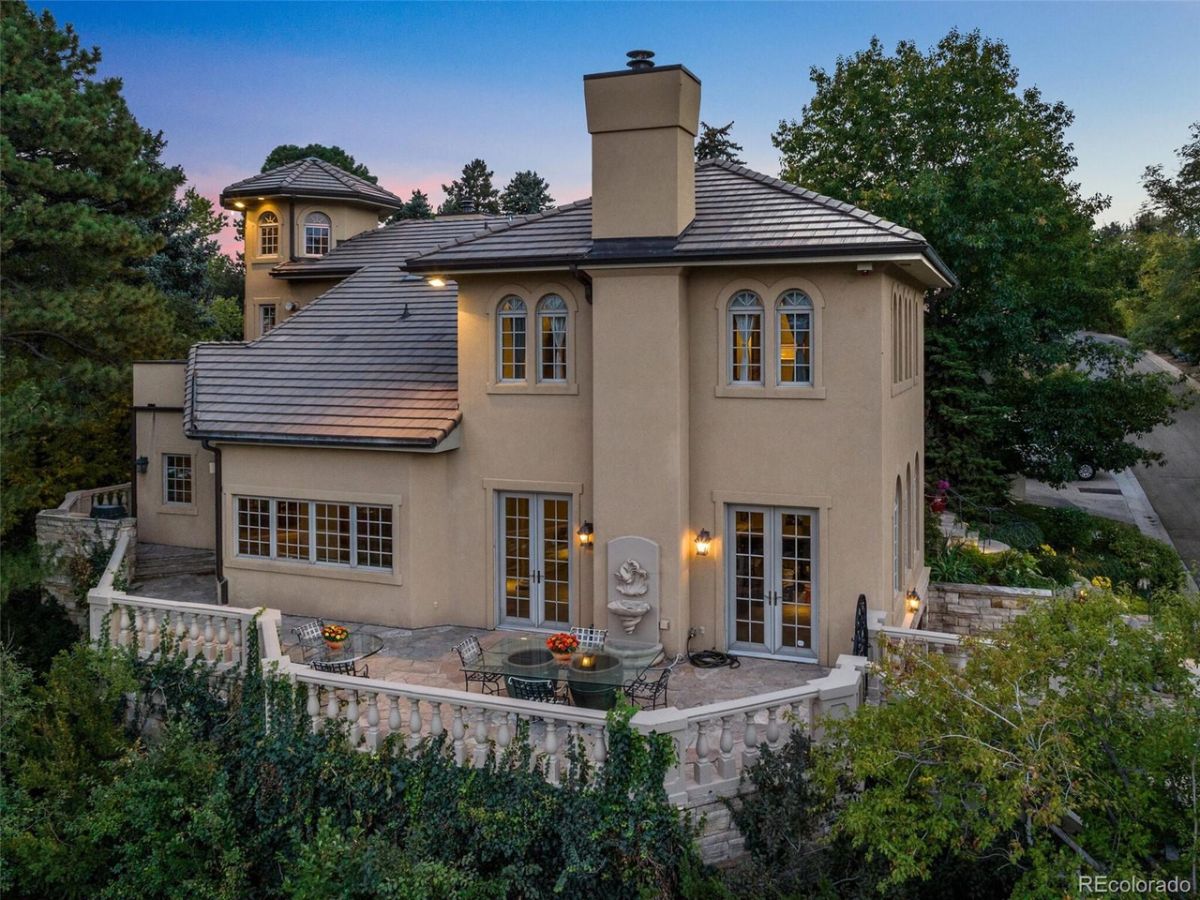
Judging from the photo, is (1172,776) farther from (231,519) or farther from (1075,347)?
(1075,347)

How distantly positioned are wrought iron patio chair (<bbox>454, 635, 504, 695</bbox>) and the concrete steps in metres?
9.08

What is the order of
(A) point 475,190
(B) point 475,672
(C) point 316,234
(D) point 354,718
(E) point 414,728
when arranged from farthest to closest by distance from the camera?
1. (A) point 475,190
2. (C) point 316,234
3. (B) point 475,672
4. (D) point 354,718
5. (E) point 414,728

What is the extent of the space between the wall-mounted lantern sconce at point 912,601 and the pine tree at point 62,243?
16.6 meters

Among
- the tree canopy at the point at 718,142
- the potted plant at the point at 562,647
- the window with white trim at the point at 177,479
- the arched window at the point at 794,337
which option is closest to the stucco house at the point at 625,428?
the arched window at the point at 794,337

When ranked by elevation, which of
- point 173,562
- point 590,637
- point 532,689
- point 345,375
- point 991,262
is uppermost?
point 991,262

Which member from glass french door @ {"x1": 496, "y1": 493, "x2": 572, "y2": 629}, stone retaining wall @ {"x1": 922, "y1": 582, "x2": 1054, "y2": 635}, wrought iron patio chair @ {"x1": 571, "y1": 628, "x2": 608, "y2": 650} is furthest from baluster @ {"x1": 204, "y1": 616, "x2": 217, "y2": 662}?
stone retaining wall @ {"x1": 922, "y1": 582, "x2": 1054, "y2": 635}

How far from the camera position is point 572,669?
38.4ft

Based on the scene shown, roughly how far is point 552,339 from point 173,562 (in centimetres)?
1063

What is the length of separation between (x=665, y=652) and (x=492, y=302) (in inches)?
256

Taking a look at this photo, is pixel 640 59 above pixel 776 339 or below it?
above

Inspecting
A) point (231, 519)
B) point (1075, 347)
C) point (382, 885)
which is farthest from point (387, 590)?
point (1075, 347)

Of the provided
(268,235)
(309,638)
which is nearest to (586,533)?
(309,638)

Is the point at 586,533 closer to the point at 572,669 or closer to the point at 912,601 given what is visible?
the point at 572,669

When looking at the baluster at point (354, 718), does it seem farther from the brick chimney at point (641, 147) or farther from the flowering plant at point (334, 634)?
the brick chimney at point (641, 147)
